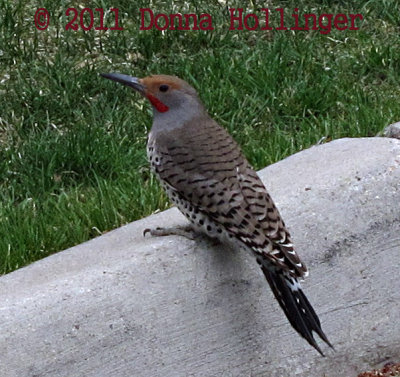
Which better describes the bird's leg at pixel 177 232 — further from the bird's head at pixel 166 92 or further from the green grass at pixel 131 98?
the green grass at pixel 131 98

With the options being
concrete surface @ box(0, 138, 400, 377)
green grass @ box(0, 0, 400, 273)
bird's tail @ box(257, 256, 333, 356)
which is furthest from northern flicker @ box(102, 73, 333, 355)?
green grass @ box(0, 0, 400, 273)

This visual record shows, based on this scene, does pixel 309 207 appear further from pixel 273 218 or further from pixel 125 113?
pixel 125 113

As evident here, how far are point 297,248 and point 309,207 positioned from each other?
0.20 meters

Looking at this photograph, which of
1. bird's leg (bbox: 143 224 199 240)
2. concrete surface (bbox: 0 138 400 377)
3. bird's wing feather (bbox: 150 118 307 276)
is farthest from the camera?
bird's leg (bbox: 143 224 199 240)

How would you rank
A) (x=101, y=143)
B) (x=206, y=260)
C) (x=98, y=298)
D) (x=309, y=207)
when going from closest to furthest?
(x=98, y=298)
(x=206, y=260)
(x=309, y=207)
(x=101, y=143)

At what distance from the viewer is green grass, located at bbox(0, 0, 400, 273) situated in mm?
5043

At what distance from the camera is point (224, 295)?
4.10 m

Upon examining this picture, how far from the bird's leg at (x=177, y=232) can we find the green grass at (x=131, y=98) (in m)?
0.69

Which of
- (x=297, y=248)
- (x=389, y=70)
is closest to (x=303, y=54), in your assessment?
(x=389, y=70)

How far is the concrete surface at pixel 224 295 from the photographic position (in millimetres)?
3691

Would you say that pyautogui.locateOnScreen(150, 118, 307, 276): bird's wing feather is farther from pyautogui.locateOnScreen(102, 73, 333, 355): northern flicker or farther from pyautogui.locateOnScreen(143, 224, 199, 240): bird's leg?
pyautogui.locateOnScreen(143, 224, 199, 240): bird's leg

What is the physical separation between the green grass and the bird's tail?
45.9 inches

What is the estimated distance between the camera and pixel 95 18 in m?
6.96

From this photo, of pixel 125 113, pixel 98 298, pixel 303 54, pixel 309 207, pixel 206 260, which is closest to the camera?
pixel 98 298
